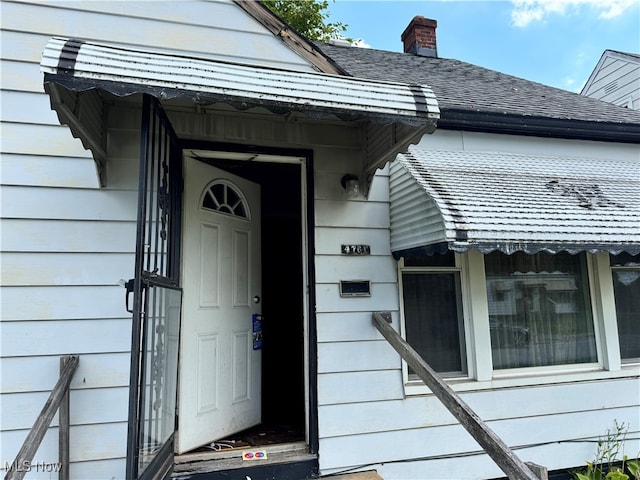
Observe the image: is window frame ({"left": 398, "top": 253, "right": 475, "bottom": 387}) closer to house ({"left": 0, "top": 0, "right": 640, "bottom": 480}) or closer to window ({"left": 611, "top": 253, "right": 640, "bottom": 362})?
house ({"left": 0, "top": 0, "right": 640, "bottom": 480})

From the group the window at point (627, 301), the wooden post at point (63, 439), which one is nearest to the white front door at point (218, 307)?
the wooden post at point (63, 439)

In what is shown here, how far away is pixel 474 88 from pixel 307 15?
30.0ft

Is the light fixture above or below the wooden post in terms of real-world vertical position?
above

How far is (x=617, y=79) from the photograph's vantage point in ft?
26.1

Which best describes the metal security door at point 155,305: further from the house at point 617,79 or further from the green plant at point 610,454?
the house at point 617,79

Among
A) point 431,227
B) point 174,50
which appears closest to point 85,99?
point 174,50

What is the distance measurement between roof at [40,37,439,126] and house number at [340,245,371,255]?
43.9 inches

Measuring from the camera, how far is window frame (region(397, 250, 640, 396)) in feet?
10.6

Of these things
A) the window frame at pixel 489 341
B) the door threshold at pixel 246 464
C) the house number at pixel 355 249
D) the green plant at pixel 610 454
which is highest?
the house number at pixel 355 249

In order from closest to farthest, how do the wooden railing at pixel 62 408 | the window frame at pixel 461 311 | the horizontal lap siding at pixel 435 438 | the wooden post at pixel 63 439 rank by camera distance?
the wooden railing at pixel 62 408
the wooden post at pixel 63 439
the horizontal lap siding at pixel 435 438
the window frame at pixel 461 311

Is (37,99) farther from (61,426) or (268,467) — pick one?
(268,467)

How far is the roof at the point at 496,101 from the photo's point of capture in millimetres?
3650

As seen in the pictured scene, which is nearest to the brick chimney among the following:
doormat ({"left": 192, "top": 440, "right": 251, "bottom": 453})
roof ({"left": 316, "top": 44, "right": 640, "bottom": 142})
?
roof ({"left": 316, "top": 44, "right": 640, "bottom": 142})

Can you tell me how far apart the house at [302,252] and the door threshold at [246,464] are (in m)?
0.01
